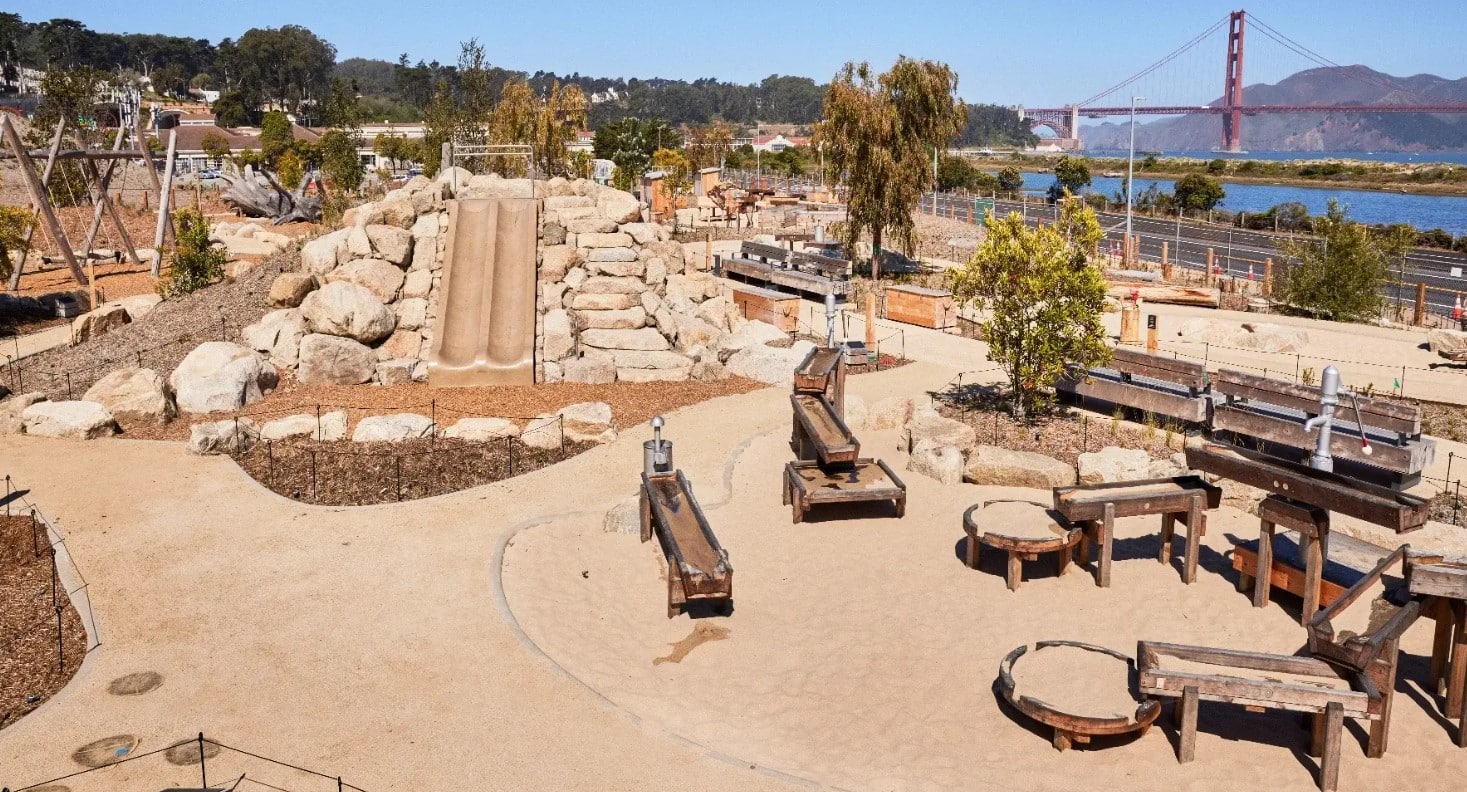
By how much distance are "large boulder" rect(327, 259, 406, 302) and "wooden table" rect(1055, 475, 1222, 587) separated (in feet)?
50.9

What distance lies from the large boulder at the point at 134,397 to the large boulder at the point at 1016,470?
45.2ft

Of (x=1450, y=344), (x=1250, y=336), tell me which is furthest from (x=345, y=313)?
(x=1450, y=344)

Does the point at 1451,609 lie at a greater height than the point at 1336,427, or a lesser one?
lesser

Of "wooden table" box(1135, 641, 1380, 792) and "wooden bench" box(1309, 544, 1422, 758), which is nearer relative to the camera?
"wooden table" box(1135, 641, 1380, 792)

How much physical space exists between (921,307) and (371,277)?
13464 millimetres

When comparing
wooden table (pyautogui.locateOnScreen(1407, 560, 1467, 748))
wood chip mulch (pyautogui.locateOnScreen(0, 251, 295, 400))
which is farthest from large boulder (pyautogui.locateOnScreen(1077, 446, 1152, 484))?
wood chip mulch (pyautogui.locateOnScreen(0, 251, 295, 400))

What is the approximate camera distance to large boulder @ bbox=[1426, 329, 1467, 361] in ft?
76.4

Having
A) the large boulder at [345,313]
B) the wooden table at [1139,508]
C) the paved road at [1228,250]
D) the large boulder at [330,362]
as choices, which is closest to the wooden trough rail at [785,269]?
the paved road at [1228,250]

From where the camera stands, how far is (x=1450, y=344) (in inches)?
925

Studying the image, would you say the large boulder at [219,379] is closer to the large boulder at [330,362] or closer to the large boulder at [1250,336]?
the large boulder at [330,362]

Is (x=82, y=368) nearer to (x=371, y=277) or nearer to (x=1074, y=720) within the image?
(x=371, y=277)

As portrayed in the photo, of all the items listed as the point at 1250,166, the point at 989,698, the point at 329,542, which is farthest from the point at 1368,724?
the point at 1250,166

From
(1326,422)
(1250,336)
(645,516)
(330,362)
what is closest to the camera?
(1326,422)

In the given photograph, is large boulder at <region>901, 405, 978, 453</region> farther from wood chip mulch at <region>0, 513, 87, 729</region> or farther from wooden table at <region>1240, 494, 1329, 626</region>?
wood chip mulch at <region>0, 513, 87, 729</region>
